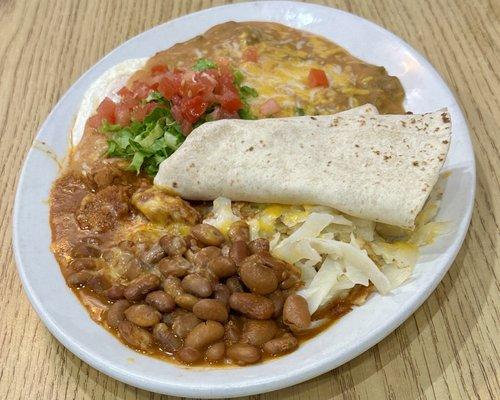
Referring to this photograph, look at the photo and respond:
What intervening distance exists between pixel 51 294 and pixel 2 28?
301 cm

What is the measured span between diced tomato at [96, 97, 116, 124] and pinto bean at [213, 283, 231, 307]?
1.47m

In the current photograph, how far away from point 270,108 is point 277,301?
4.21ft

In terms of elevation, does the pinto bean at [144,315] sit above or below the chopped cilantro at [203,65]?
below

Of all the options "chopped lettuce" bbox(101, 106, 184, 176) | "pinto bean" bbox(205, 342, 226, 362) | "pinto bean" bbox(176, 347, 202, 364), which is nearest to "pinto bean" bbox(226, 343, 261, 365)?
"pinto bean" bbox(205, 342, 226, 362)

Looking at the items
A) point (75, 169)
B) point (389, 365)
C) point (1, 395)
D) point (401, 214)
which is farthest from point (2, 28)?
point (389, 365)

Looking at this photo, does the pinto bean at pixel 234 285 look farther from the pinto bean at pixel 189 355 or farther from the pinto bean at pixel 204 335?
the pinto bean at pixel 189 355

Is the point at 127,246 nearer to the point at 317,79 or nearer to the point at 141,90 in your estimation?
the point at 141,90

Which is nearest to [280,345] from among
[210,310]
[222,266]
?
[210,310]

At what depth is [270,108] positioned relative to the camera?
11.5ft

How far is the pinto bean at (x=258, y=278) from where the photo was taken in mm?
2629

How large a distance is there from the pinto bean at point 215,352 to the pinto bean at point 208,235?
1.67ft

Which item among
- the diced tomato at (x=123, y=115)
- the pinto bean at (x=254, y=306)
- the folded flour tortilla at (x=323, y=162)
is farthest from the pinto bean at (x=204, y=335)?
the diced tomato at (x=123, y=115)

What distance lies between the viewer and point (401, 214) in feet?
8.95

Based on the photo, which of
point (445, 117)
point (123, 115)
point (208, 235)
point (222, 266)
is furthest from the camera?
point (123, 115)
